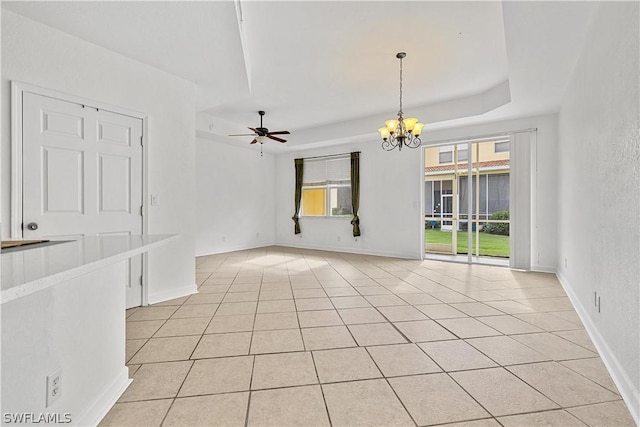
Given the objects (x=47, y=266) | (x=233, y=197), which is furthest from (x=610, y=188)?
(x=233, y=197)

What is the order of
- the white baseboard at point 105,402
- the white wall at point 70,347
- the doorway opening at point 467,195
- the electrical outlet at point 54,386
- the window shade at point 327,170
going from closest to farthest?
the white wall at point 70,347 < the electrical outlet at point 54,386 < the white baseboard at point 105,402 < the doorway opening at point 467,195 < the window shade at point 327,170

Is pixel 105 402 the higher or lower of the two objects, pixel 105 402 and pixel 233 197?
the lower

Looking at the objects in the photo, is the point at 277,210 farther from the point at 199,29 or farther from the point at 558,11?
the point at 558,11

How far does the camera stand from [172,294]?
3553 mm

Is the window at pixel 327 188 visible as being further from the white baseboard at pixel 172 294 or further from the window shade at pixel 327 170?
the white baseboard at pixel 172 294

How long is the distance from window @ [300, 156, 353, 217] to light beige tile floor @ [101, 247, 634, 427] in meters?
3.78

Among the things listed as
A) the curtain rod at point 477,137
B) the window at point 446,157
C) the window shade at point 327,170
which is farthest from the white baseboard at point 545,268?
the window shade at point 327,170

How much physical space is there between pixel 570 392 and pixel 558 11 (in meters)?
2.67

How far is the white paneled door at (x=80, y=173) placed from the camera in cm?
251

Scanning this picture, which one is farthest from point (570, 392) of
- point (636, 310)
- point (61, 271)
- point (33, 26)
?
point (33, 26)

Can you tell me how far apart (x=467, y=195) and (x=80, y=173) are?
5867mm

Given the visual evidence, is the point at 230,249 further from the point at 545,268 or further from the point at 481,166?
the point at 545,268

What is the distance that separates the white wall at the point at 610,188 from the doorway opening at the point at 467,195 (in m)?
2.56

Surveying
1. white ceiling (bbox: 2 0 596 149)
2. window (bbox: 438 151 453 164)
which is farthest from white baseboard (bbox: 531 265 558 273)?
window (bbox: 438 151 453 164)
